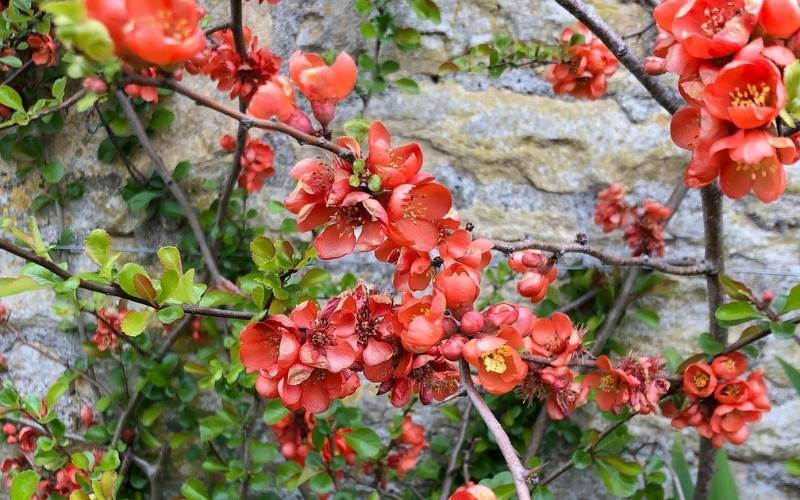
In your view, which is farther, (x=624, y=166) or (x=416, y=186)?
(x=624, y=166)

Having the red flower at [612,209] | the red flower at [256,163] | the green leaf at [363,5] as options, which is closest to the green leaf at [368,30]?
the green leaf at [363,5]

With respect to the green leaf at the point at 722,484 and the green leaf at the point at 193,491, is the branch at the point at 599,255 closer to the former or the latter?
the green leaf at the point at 722,484

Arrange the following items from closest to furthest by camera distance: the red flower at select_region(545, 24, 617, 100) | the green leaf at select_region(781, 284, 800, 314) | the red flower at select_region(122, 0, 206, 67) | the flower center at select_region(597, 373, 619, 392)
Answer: the red flower at select_region(122, 0, 206, 67)
the green leaf at select_region(781, 284, 800, 314)
the flower center at select_region(597, 373, 619, 392)
the red flower at select_region(545, 24, 617, 100)

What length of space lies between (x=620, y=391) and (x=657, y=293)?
54cm

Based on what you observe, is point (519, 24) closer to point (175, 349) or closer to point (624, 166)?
point (624, 166)

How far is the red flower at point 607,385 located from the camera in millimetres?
961

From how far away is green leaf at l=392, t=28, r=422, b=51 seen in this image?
57.3 inches

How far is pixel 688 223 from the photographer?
1465 millimetres

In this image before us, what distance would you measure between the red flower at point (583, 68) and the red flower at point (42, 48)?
0.99 m

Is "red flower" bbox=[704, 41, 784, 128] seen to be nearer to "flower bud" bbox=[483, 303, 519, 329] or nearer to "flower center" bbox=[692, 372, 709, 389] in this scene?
"flower bud" bbox=[483, 303, 519, 329]

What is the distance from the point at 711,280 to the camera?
1086 millimetres

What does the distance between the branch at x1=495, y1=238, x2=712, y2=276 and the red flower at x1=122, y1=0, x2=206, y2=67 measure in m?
0.43

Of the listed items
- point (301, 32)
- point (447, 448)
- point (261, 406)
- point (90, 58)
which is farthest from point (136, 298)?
point (301, 32)

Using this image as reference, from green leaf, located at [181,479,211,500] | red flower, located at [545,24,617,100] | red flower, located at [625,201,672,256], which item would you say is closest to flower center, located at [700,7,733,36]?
red flower, located at [545,24,617,100]
